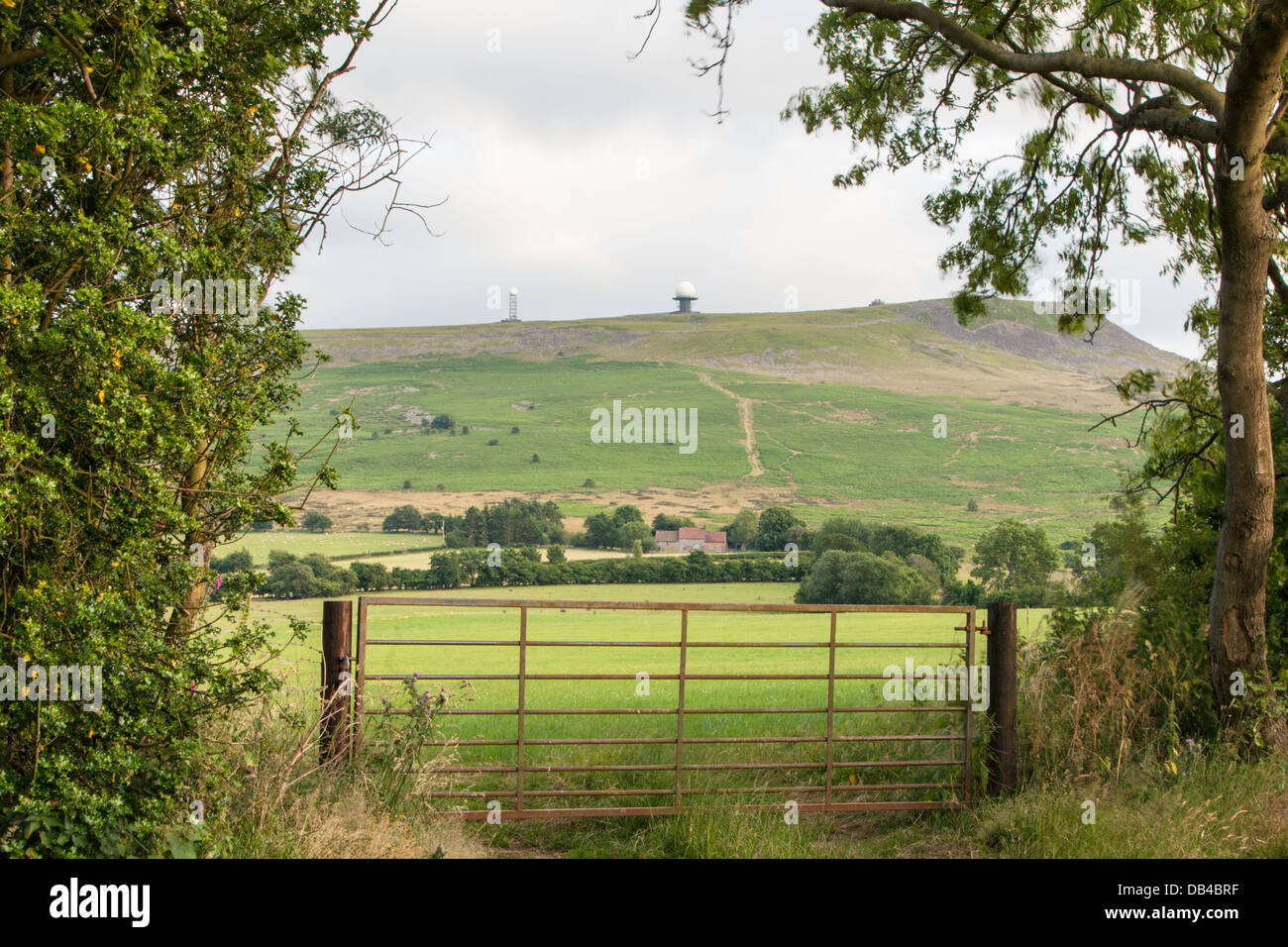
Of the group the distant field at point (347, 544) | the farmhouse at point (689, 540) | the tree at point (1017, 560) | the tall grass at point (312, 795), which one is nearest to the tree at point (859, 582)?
the tree at point (1017, 560)

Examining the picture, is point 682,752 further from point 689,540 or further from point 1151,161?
point 689,540

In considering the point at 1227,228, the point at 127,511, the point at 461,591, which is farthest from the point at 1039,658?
the point at 461,591

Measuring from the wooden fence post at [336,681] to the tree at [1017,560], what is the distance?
52.9 m

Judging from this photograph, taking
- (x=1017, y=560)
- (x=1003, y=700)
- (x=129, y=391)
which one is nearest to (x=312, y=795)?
(x=129, y=391)

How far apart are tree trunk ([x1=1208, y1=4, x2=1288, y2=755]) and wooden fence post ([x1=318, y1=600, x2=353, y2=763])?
758cm

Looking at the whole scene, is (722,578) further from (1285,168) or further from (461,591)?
(1285,168)

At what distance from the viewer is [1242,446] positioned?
333 inches

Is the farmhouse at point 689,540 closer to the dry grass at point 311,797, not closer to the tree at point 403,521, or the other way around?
the tree at point 403,521

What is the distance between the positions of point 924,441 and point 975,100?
137 meters

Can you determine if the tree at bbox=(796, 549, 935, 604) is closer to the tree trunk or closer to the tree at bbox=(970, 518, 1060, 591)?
the tree at bbox=(970, 518, 1060, 591)

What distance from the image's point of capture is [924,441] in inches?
5669

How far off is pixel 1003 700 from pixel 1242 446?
327cm

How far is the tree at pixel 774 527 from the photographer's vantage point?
93.2 meters

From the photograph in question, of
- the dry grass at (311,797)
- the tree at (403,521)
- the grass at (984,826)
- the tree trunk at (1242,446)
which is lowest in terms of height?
the tree at (403,521)
